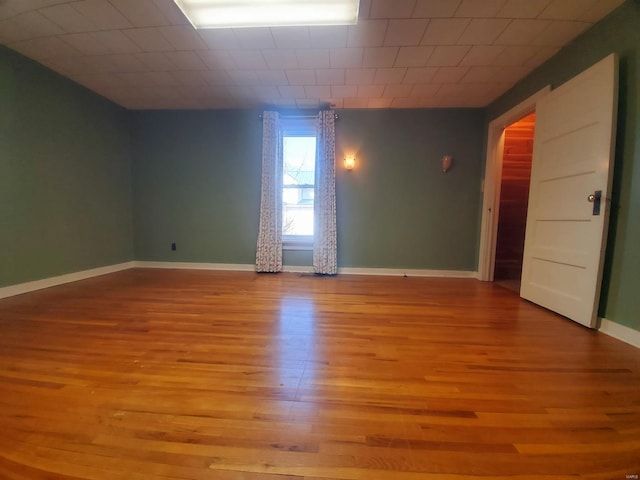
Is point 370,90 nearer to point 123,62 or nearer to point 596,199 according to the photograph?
point 596,199

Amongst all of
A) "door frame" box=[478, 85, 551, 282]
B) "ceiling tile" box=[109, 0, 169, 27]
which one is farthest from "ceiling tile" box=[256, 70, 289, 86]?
"door frame" box=[478, 85, 551, 282]

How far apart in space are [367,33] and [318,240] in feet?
8.16

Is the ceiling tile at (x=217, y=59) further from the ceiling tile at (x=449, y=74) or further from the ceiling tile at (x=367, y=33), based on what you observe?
the ceiling tile at (x=449, y=74)

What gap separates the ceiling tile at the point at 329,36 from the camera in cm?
211

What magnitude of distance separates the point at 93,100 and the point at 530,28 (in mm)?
4978

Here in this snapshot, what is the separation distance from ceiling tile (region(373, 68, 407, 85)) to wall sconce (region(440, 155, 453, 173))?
1332 mm

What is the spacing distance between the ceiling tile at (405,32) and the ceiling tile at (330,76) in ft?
2.05

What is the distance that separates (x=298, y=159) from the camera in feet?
13.0

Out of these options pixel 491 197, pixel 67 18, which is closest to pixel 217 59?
pixel 67 18

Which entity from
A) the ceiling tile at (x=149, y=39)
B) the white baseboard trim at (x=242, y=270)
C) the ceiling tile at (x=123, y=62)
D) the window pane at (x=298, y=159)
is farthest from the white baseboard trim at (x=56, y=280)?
the window pane at (x=298, y=159)

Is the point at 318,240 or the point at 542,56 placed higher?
the point at 542,56

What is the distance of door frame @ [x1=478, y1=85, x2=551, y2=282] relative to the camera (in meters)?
3.36

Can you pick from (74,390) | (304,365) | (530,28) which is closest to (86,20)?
(74,390)

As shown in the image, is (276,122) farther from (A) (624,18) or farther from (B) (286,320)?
(A) (624,18)
